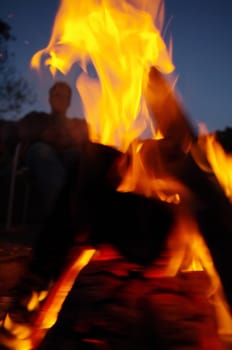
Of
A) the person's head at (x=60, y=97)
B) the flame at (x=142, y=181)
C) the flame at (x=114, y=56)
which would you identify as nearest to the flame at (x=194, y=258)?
the flame at (x=142, y=181)

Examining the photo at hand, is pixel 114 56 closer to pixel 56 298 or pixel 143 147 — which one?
pixel 143 147

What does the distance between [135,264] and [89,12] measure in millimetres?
1221

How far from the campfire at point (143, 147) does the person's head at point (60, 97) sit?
2.14 m

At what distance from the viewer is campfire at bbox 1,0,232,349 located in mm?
1849

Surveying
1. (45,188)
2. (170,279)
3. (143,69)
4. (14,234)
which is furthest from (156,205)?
(14,234)

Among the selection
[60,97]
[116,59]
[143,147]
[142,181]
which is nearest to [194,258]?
[142,181]

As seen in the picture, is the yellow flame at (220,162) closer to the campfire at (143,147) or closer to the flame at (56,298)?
the campfire at (143,147)

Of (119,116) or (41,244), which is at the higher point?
(119,116)

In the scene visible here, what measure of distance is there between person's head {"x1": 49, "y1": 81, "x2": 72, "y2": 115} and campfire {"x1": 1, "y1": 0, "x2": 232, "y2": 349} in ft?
7.04

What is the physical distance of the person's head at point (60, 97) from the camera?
4.63 m

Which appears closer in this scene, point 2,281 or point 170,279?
point 170,279

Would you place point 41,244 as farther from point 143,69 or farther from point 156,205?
point 143,69

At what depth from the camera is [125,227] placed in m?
1.96

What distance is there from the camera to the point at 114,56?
7.34 ft
